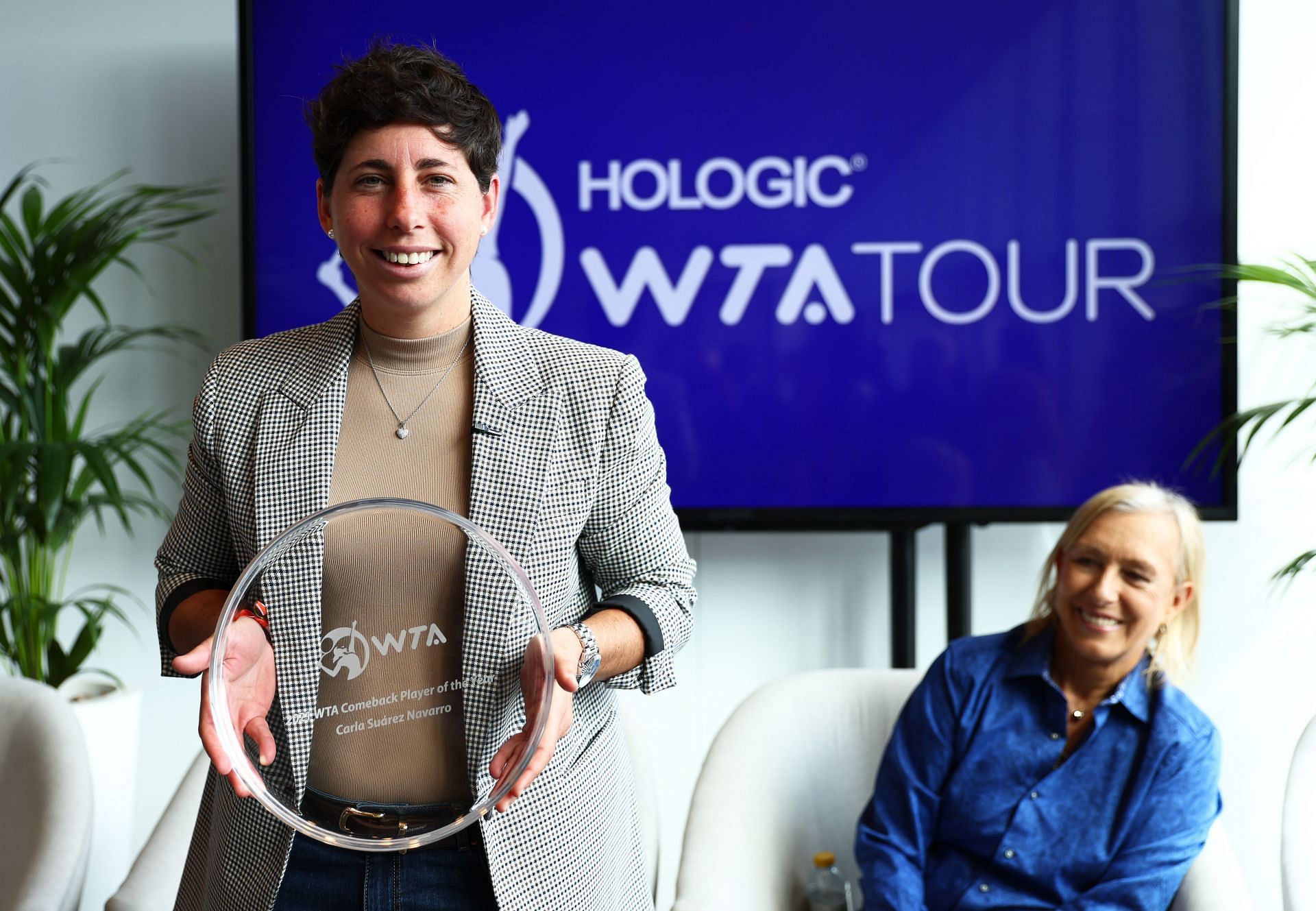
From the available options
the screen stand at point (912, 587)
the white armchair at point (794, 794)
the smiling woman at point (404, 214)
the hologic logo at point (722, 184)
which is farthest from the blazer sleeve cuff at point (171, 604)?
the screen stand at point (912, 587)

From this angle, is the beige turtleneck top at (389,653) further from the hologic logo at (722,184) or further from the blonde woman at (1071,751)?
the hologic logo at (722,184)

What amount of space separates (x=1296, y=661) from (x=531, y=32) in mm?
2470

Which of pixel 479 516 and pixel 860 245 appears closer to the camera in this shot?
pixel 479 516

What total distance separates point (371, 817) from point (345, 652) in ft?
0.50

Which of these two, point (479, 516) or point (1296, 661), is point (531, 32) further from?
point (1296, 661)

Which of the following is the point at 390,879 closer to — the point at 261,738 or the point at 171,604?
the point at 261,738

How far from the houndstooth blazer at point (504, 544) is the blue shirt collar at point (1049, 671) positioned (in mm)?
1018

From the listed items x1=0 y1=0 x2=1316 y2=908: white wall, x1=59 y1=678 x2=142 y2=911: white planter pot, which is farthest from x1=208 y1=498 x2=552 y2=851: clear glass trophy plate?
x1=0 y1=0 x2=1316 y2=908: white wall

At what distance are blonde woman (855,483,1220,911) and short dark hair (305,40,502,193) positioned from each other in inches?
54.3

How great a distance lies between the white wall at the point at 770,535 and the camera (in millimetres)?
3004

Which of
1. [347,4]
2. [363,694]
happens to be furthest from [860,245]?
[363,694]

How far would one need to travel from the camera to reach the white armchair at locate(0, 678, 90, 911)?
1857 millimetres

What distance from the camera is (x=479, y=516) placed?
113cm

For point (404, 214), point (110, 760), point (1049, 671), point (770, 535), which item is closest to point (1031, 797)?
point (1049, 671)
